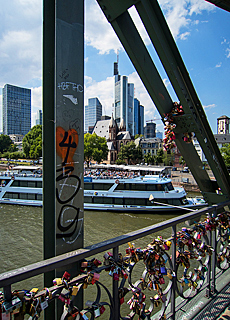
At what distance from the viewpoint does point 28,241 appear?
11211 millimetres

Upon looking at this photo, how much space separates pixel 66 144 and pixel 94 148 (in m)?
58.2

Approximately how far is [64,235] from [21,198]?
71.0ft

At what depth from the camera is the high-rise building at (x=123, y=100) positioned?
127188 millimetres

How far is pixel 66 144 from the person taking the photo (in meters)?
1.43

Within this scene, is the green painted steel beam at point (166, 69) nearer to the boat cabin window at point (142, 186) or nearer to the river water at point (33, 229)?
the river water at point (33, 229)

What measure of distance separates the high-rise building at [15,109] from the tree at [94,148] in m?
99.0

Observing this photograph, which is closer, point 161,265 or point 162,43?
point 161,265

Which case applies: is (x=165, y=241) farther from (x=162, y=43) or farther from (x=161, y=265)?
(x=162, y=43)

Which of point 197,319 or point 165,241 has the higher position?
point 165,241

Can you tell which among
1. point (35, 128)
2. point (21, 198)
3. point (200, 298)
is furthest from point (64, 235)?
point (35, 128)

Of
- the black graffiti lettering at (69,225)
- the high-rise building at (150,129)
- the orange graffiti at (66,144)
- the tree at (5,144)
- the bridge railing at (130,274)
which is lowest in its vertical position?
the bridge railing at (130,274)

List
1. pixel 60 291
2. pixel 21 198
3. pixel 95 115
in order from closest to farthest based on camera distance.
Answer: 1. pixel 60 291
2. pixel 21 198
3. pixel 95 115

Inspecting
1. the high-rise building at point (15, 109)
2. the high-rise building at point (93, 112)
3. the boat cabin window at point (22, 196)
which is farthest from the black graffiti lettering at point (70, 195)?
the high-rise building at point (15, 109)

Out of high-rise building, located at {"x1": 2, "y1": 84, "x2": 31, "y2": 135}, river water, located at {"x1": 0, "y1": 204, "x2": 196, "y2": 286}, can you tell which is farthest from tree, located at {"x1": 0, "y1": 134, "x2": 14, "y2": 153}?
river water, located at {"x1": 0, "y1": 204, "x2": 196, "y2": 286}
